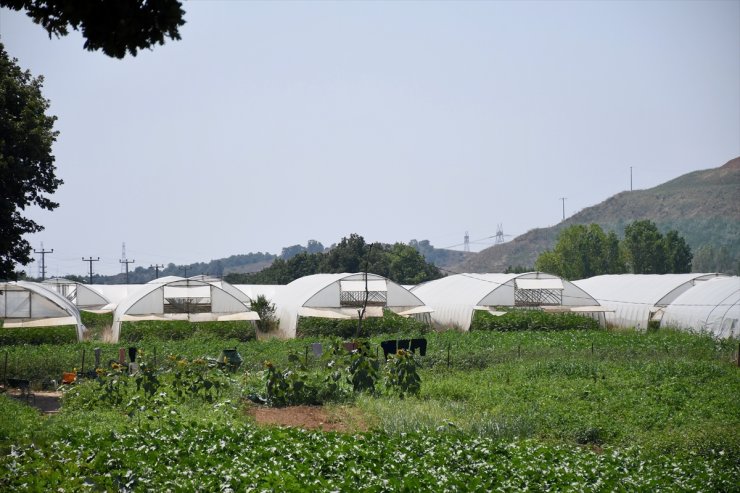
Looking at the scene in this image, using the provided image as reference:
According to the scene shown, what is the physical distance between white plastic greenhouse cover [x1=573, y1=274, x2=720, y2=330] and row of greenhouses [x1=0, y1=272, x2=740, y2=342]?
0.14 ft

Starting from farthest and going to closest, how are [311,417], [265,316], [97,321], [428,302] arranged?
[428,302] < [97,321] < [265,316] < [311,417]

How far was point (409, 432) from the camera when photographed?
458 inches

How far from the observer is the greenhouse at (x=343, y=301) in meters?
34.6

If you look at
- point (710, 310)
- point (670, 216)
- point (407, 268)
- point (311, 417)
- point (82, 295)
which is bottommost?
point (311, 417)

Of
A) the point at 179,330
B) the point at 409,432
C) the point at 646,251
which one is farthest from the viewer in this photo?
the point at 646,251

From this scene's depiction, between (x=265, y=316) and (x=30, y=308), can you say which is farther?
(x=265, y=316)

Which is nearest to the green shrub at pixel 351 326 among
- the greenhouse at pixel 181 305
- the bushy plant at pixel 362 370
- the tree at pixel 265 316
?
the greenhouse at pixel 181 305

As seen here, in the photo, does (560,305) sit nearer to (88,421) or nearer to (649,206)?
(88,421)

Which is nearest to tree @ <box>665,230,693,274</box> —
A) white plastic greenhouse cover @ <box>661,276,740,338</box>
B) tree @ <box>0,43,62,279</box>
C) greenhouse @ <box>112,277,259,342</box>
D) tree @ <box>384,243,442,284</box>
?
tree @ <box>384,243,442,284</box>

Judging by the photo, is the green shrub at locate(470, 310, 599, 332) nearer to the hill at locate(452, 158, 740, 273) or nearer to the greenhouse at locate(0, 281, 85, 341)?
the greenhouse at locate(0, 281, 85, 341)

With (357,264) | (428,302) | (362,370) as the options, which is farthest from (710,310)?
(357,264)

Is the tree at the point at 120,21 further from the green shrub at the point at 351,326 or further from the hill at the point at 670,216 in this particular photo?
the hill at the point at 670,216

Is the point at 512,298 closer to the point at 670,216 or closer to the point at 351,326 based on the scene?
the point at 351,326

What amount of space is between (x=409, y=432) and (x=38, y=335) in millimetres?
20672
